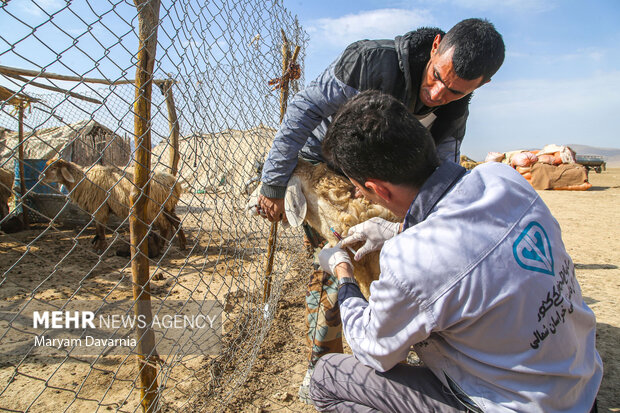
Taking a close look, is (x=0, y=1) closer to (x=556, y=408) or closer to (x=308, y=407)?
(x=556, y=408)

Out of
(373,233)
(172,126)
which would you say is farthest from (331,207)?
(172,126)

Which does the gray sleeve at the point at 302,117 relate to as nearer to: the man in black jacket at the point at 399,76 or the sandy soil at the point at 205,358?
the man in black jacket at the point at 399,76

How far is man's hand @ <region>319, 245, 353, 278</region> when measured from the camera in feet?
5.58

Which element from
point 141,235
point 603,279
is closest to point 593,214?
point 603,279

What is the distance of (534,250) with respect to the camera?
1114mm

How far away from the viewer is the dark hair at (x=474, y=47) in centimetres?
168

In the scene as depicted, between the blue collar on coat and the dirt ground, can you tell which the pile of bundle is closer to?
the dirt ground

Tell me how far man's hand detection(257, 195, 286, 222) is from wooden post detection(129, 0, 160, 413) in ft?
2.56

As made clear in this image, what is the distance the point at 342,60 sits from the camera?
196 centimetres

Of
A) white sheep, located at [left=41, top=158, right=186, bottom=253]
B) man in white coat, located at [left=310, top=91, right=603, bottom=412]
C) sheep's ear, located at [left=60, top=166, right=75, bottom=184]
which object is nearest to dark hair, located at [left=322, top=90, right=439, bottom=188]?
man in white coat, located at [left=310, top=91, right=603, bottom=412]

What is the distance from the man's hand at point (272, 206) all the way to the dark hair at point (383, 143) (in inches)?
35.6

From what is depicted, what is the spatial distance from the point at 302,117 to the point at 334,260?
87 centimetres

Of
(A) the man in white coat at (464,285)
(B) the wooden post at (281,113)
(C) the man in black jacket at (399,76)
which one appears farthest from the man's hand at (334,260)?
(B) the wooden post at (281,113)

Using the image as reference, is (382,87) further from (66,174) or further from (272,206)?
(66,174)
